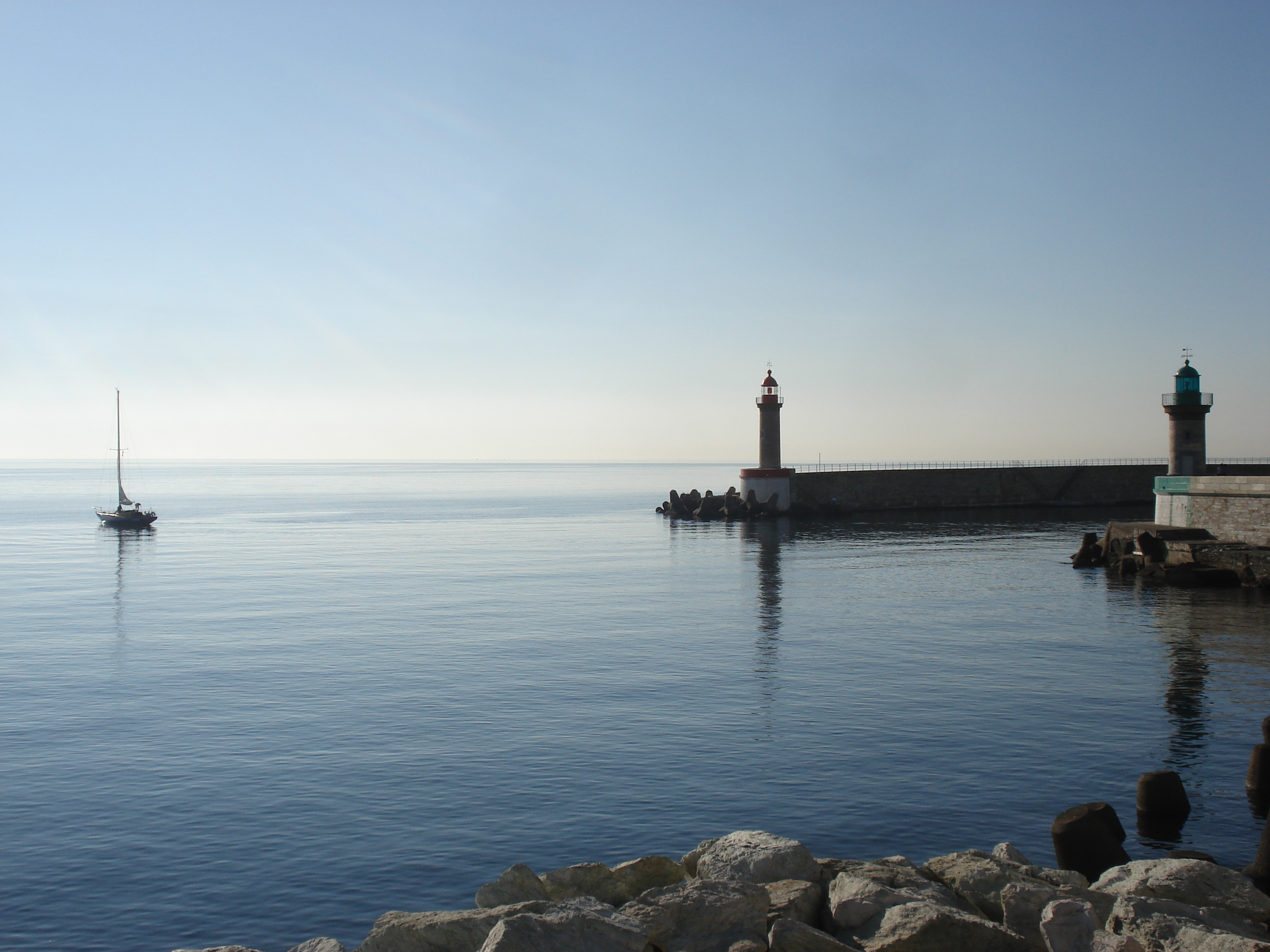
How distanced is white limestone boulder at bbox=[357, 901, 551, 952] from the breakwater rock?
61.1m

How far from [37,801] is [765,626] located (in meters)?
17.3

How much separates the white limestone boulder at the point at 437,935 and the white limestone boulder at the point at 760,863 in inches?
68.1

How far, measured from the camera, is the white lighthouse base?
6938 cm

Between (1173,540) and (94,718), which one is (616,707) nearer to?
(94,718)

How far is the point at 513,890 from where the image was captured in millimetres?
8375

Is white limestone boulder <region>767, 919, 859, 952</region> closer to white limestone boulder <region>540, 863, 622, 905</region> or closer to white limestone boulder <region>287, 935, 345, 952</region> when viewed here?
white limestone boulder <region>540, 863, 622, 905</region>

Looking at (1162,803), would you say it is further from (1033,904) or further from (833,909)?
(833,909)

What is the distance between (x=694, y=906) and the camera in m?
7.70

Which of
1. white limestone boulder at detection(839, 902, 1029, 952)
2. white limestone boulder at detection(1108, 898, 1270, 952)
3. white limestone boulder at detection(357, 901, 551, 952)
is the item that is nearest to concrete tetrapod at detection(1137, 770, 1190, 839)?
white limestone boulder at detection(1108, 898, 1270, 952)

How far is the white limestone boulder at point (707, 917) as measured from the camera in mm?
7500

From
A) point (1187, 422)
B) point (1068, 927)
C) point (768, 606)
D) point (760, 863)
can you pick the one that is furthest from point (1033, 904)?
point (1187, 422)

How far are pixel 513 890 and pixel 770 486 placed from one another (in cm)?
6230

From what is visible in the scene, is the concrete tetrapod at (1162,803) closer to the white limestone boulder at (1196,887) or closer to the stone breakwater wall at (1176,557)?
the white limestone boulder at (1196,887)

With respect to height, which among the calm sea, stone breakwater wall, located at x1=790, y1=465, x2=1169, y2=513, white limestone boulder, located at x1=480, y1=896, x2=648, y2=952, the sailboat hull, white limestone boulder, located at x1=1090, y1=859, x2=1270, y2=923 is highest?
stone breakwater wall, located at x1=790, y1=465, x2=1169, y2=513
